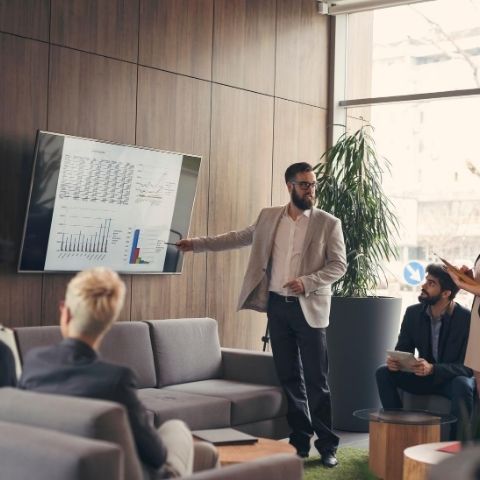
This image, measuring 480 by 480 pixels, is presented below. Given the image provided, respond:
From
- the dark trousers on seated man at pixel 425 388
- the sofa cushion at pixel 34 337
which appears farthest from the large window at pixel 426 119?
the sofa cushion at pixel 34 337

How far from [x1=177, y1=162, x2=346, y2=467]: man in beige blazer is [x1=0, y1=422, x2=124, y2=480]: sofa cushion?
3.00 meters

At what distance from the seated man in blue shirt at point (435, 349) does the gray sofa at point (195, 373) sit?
→ 0.74 meters

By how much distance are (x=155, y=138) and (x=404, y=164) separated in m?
2.41

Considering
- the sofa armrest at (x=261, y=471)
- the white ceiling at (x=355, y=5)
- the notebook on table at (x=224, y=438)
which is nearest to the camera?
the sofa armrest at (x=261, y=471)

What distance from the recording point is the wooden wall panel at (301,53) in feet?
23.0

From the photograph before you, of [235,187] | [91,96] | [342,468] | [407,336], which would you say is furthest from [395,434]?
[91,96]

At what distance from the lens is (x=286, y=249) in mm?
5391

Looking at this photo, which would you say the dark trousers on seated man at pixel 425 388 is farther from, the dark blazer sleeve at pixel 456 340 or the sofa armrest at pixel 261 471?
the sofa armrest at pixel 261 471

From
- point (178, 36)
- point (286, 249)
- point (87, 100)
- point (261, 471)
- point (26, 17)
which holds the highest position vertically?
point (178, 36)

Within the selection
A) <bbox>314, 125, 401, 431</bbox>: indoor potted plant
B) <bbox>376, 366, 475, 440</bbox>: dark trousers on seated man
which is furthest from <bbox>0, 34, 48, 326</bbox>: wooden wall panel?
<bbox>314, 125, 401, 431</bbox>: indoor potted plant

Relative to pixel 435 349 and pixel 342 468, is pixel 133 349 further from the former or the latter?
pixel 435 349

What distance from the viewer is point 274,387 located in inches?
219

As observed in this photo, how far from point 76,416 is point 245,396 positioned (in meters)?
3.04

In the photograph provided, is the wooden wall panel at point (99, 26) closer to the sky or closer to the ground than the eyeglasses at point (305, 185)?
closer to the sky
